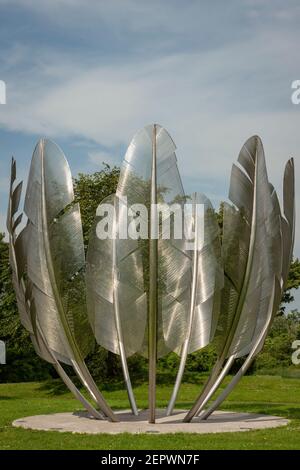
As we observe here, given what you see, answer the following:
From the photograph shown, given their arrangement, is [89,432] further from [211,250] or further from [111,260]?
[211,250]

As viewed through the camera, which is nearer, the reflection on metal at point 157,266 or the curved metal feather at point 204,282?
the reflection on metal at point 157,266

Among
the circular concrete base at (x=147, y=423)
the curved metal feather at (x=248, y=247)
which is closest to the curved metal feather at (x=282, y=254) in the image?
the curved metal feather at (x=248, y=247)

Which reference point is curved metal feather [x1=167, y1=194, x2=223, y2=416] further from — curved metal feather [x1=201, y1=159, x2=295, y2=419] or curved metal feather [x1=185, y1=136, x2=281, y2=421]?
curved metal feather [x1=201, y1=159, x2=295, y2=419]

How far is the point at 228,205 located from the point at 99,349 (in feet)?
46.7

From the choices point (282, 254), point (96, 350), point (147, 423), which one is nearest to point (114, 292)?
point (147, 423)

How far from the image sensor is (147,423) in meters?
11.9

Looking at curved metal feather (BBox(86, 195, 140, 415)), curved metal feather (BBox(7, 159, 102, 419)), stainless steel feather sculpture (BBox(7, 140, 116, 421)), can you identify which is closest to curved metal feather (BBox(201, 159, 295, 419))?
curved metal feather (BBox(86, 195, 140, 415))

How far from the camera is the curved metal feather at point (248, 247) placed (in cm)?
1179

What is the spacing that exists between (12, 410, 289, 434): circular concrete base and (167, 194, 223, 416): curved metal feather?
862mm

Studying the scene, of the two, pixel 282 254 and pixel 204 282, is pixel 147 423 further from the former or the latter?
pixel 282 254

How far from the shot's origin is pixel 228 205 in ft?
39.0

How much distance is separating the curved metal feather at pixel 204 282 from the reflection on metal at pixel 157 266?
0.02 metres

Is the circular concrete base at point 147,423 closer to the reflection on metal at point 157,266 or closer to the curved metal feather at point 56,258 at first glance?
the reflection on metal at point 157,266
